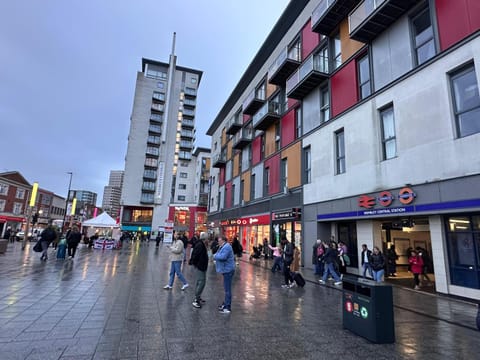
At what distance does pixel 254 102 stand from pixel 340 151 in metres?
13.3

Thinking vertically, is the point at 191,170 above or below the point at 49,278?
above

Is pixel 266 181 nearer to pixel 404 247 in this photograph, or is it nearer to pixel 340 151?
pixel 340 151

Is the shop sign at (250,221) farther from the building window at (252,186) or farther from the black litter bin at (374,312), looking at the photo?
the black litter bin at (374,312)

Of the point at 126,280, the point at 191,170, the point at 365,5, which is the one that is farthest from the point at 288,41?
the point at 191,170

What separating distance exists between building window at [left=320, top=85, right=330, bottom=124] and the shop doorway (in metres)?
7.28

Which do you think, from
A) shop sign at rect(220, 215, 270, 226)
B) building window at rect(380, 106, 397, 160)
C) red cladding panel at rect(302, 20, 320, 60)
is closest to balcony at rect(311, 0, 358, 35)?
red cladding panel at rect(302, 20, 320, 60)

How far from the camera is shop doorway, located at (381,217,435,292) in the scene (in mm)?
12539

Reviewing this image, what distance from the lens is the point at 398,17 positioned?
40.6 feet

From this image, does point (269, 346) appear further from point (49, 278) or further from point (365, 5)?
point (365, 5)

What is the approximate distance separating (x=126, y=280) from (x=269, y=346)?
7693 millimetres

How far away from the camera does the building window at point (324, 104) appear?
17.2 metres

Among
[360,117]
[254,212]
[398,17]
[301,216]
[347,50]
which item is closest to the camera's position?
[398,17]

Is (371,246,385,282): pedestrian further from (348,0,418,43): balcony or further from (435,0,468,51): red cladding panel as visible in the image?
(348,0,418,43): balcony

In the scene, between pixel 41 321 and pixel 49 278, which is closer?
pixel 41 321
